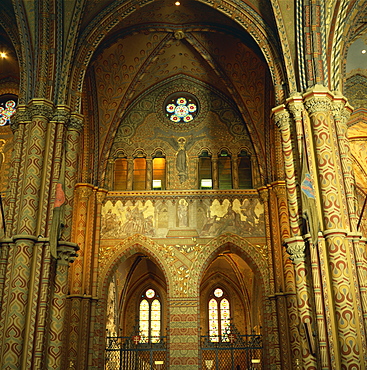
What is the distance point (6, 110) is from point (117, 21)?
22.0 feet

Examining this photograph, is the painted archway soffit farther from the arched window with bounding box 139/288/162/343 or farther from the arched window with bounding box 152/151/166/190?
the arched window with bounding box 139/288/162/343

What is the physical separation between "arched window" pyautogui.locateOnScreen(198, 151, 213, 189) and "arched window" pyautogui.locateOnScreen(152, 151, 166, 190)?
4.38 ft

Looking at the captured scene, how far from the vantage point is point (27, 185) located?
1131 centimetres

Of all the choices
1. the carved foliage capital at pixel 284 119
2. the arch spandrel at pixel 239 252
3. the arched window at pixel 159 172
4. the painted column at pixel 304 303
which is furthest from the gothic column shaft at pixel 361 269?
the arched window at pixel 159 172

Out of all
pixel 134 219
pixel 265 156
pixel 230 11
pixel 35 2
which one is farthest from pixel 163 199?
pixel 35 2

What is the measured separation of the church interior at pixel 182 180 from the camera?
10469mm

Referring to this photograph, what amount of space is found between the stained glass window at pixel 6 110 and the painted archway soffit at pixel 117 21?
6.21 m

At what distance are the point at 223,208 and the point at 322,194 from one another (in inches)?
296

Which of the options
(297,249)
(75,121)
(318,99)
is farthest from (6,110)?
(297,249)

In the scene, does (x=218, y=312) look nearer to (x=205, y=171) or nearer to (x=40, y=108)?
(x=205, y=171)

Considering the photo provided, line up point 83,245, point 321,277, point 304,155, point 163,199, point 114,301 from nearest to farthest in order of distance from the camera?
point 321,277, point 304,155, point 83,245, point 163,199, point 114,301

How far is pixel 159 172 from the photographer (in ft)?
61.4

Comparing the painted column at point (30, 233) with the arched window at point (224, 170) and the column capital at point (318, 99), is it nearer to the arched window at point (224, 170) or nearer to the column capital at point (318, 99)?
the column capital at point (318, 99)

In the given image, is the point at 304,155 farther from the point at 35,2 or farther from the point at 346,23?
the point at 35,2
